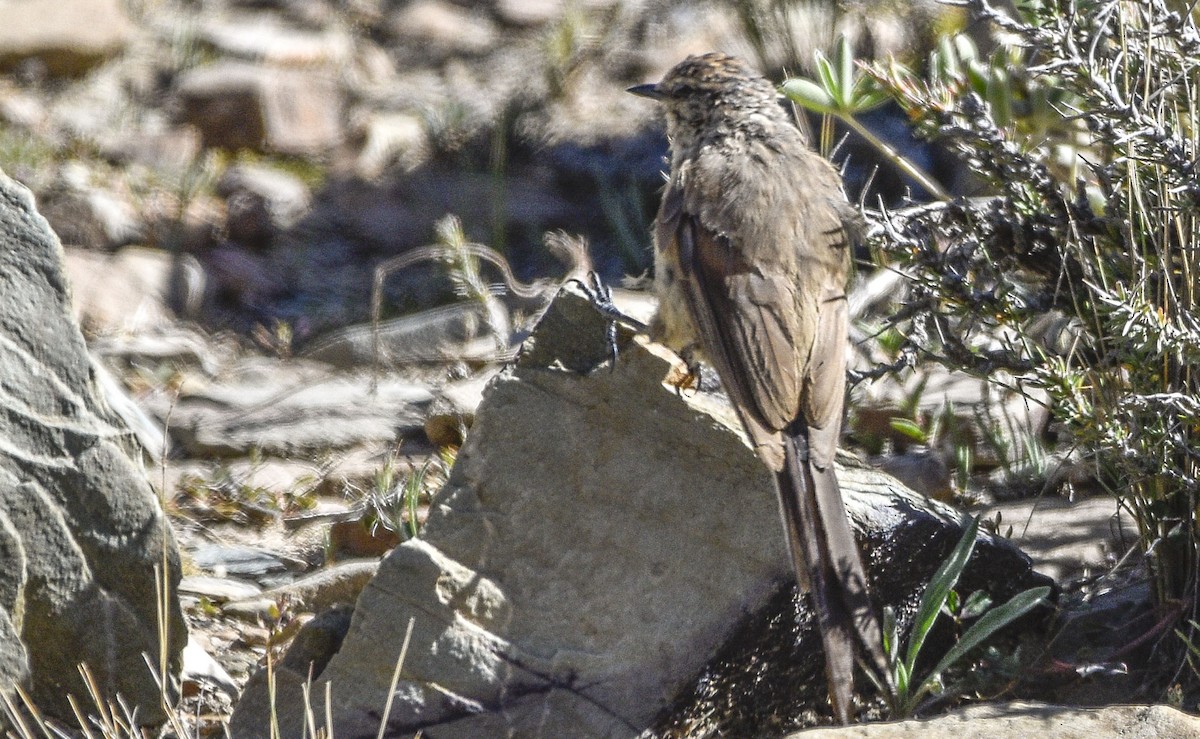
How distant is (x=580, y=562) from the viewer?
3.94m

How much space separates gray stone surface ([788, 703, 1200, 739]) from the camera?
3086 millimetres

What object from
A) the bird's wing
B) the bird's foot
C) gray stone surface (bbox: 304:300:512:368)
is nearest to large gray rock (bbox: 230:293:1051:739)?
the bird's foot

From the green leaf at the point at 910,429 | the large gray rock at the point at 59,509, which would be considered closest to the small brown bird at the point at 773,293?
the green leaf at the point at 910,429

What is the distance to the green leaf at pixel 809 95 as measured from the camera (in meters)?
4.44

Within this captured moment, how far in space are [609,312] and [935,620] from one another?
1.22 metres

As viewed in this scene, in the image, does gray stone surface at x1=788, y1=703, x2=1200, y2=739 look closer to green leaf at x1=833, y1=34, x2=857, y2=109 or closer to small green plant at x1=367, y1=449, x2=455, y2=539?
small green plant at x1=367, y1=449, x2=455, y2=539

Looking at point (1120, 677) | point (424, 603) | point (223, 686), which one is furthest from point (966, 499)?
point (223, 686)

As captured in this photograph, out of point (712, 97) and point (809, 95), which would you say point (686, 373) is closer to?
point (809, 95)

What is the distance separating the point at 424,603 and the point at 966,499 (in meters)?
2.11

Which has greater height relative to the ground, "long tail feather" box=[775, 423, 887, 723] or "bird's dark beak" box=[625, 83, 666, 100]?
"bird's dark beak" box=[625, 83, 666, 100]

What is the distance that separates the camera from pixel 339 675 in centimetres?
381

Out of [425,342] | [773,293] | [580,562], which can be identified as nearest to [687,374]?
[773,293]

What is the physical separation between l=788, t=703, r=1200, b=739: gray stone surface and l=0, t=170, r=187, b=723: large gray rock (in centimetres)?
187

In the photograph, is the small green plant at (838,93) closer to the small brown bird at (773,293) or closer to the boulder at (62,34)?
the small brown bird at (773,293)
